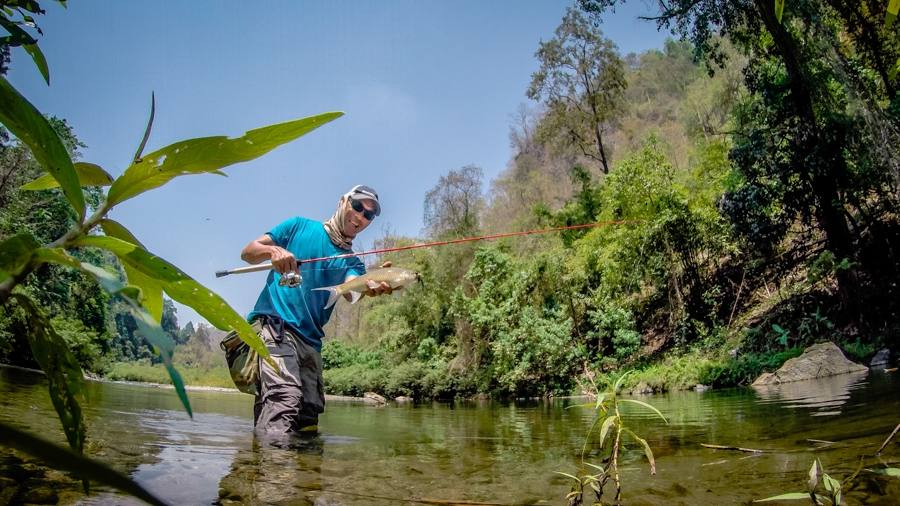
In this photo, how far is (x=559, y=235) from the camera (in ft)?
75.7

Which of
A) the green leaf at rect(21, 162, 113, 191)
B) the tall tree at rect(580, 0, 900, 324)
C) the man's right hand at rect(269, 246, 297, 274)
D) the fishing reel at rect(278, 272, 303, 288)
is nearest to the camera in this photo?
the green leaf at rect(21, 162, 113, 191)

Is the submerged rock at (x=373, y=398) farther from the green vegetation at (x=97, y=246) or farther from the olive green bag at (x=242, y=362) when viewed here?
the green vegetation at (x=97, y=246)

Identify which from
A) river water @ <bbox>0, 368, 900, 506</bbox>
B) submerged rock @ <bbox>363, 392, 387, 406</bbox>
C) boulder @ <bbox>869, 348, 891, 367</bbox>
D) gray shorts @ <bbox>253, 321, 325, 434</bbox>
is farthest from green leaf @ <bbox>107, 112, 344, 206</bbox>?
submerged rock @ <bbox>363, 392, 387, 406</bbox>

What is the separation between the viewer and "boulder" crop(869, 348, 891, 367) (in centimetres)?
965

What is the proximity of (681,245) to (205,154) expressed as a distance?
17.4 m

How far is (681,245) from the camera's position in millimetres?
16469

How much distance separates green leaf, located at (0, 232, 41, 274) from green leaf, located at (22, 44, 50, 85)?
354 millimetres

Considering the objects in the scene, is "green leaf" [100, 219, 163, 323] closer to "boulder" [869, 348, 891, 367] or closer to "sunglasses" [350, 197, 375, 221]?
"sunglasses" [350, 197, 375, 221]

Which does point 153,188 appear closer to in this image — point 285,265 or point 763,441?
point 285,265

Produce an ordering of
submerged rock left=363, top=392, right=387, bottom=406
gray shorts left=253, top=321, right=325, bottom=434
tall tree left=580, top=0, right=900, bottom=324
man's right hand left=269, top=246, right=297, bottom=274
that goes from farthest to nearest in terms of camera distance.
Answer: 1. submerged rock left=363, top=392, right=387, bottom=406
2. tall tree left=580, top=0, right=900, bottom=324
3. gray shorts left=253, top=321, right=325, bottom=434
4. man's right hand left=269, top=246, right=297, bottom=274

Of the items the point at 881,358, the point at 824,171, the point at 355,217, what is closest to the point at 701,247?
the point at 824,171

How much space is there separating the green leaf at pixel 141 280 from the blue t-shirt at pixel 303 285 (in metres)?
3.60

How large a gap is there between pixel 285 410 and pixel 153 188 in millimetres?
3694

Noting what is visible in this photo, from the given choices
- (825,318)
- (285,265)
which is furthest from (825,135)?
(285,265)
